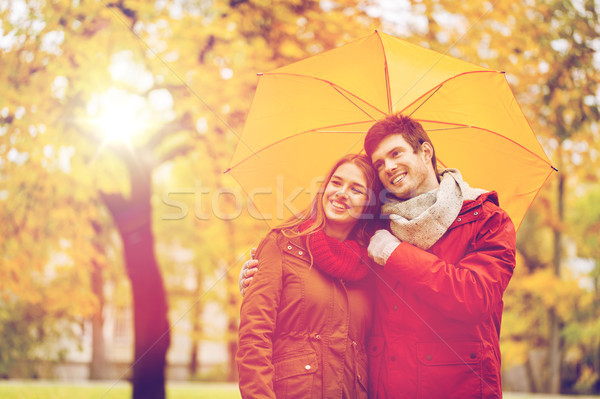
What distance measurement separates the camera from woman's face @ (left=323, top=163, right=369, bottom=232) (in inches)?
113

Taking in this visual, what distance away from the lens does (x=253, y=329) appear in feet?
8.13

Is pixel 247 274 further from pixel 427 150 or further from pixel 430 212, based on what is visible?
pixel 427 150

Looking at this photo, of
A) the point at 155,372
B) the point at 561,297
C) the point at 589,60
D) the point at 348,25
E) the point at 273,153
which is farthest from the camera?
the point at 561,297

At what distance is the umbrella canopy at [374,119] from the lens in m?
3.02

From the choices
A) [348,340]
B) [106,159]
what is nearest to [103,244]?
[106,159]

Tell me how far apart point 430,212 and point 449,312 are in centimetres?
48

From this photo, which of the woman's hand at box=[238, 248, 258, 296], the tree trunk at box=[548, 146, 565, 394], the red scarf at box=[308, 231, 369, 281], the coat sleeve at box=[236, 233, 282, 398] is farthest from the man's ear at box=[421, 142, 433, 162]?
the tree trunk at box=[548, 146, 565, 394]

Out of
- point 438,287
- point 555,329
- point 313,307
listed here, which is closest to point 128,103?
point 313,307

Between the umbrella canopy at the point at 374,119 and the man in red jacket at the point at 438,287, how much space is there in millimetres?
489

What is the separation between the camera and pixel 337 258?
8.82 ft

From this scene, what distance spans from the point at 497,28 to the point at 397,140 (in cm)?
443

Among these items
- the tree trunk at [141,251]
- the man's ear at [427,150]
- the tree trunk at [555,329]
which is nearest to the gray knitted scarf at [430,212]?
the man's ear at [427,150]

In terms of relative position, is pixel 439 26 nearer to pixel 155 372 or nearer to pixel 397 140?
pixel 397 140

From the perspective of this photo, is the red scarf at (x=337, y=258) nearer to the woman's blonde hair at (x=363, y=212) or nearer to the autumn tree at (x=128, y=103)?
the woman's blonde hair at (x=363, y=212)
